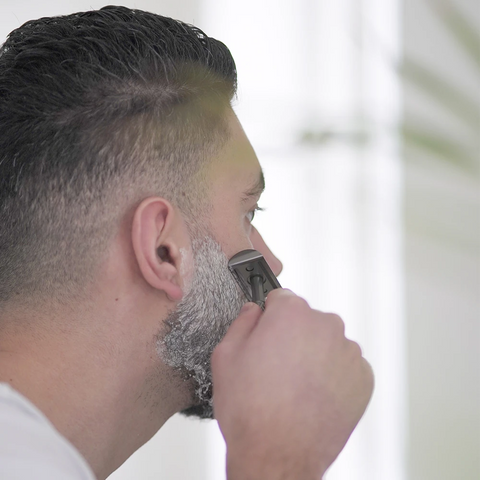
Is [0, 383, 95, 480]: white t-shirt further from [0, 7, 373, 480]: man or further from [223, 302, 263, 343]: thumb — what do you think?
[223, 302, 263, 343]: thumb

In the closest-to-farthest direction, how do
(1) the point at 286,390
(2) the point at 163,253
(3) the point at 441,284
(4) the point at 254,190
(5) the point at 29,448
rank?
(5) the point at 29,448, (1) the point at 286,390, (2) the point at 163,253, (4) the point at 254,190, (3) the point at 441,284

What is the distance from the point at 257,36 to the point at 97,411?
1176 millimetres

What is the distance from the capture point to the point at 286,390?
0.73 meters

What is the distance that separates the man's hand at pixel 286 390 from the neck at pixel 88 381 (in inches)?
5.3

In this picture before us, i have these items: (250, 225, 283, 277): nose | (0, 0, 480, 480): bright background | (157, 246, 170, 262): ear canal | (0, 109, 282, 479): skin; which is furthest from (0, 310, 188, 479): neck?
(0, 0, 480, 480): bright background

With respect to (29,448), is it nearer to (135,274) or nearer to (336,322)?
(135,274)

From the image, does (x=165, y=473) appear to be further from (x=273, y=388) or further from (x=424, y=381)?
(x=273, y=388)

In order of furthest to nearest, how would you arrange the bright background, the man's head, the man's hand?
the bright background → the man's head → the man's hand

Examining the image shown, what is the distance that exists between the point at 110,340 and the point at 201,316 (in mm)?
130

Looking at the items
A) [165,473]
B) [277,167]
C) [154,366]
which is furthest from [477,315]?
[154,366]

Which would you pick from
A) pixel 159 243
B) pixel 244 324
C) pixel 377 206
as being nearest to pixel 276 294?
pixel 244 324

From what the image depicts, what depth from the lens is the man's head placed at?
2.66ft

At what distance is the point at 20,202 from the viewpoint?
83cm

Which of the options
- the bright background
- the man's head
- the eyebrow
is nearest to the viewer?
the man's head
